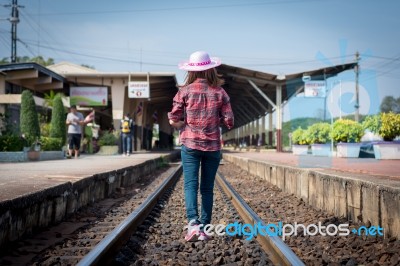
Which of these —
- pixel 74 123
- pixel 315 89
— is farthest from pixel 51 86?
pixel 315 89

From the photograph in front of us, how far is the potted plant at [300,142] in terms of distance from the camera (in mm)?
22375

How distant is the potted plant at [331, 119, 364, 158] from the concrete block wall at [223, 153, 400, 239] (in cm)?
928

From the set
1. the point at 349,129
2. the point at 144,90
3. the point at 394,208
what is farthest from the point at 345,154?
the point at 394,208

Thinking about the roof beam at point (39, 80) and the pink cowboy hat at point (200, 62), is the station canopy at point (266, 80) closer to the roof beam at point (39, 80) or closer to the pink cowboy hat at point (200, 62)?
the roof beam at point (39, 80)

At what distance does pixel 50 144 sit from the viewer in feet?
50.3

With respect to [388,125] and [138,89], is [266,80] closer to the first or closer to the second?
[138,89]

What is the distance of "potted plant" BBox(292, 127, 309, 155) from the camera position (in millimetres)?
22375

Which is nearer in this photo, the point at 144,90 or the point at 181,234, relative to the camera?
the point at 181,234

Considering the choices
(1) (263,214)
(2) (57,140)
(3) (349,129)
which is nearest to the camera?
(1) (263,214)

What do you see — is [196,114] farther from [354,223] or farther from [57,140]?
[57,140]

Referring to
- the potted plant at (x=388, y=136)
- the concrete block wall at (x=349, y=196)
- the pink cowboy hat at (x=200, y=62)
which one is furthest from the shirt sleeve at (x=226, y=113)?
the potted plant at (x=388, y=136)

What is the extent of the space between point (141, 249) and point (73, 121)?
1090 centimetres

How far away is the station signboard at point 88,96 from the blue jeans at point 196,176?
2177 centimetres

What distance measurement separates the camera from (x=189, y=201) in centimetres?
396
